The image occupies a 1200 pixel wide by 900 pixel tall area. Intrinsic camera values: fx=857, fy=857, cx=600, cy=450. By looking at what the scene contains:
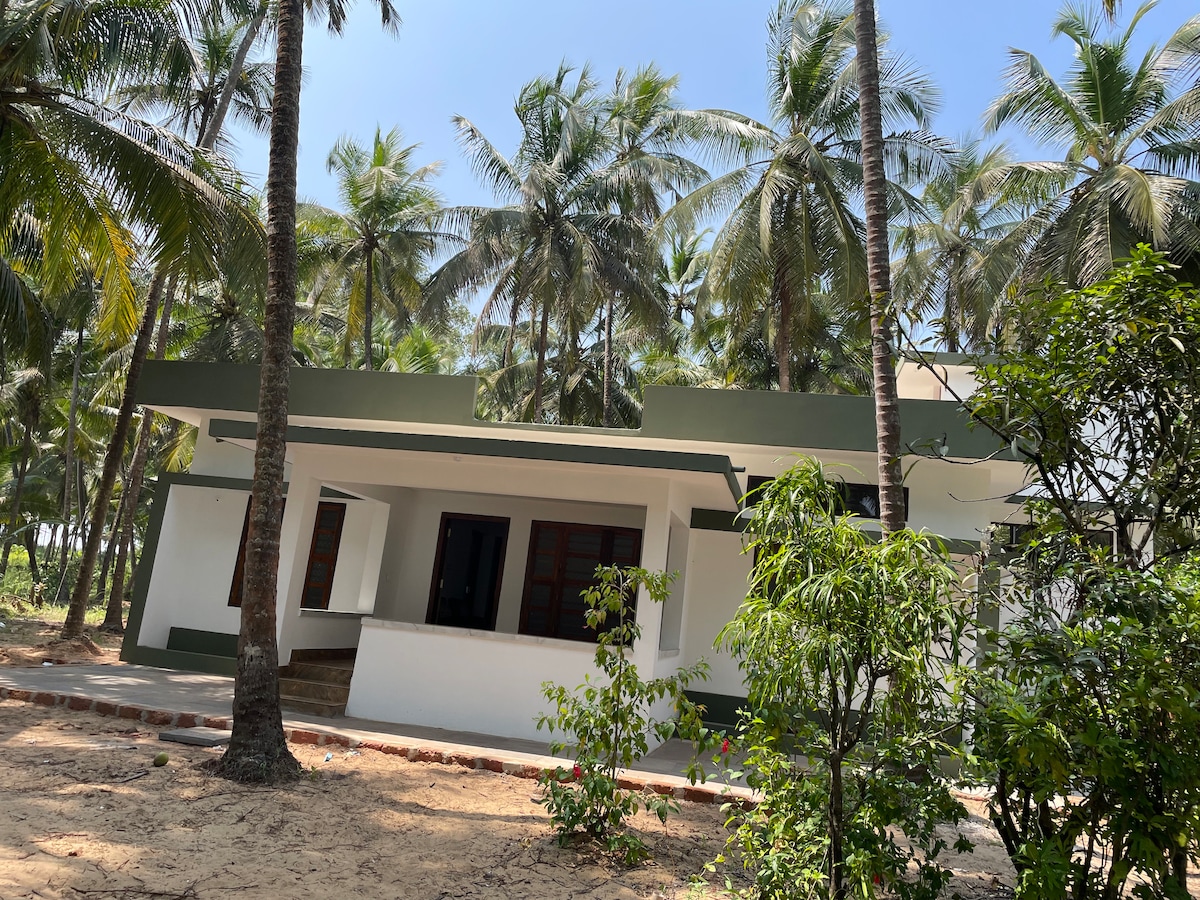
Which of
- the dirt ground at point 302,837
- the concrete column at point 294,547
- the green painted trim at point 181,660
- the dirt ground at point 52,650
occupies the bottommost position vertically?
the dirt ground at point 302,837

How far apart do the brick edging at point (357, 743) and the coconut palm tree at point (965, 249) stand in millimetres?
11236

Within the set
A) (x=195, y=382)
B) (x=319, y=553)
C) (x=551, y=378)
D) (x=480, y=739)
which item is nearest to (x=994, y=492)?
(x=480, y=739)

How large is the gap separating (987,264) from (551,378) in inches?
535

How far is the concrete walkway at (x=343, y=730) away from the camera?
7.02 meters

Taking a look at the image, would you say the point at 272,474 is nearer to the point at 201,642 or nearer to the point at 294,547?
the point at 294,547

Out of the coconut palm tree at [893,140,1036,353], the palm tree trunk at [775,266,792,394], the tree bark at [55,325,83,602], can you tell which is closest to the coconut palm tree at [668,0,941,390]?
the palm tree trunk at [775,266,792,394]

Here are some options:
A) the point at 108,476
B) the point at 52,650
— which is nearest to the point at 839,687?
the point at 52,650

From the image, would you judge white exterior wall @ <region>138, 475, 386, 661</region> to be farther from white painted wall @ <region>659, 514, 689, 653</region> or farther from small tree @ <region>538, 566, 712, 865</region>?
small tree @ <region>538, 566, 712, 865</region>

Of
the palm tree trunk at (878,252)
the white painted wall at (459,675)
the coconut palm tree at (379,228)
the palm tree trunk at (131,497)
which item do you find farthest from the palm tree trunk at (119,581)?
the palm tree trunk at (878,252)

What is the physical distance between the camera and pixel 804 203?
49.3 ft

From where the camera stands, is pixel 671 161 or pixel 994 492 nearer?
pixel 994 492

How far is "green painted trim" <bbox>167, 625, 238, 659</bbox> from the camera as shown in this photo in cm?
1161

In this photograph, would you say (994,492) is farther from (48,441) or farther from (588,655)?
(48,441)

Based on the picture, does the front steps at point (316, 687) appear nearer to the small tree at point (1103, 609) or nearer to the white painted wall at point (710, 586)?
the white painted wall at point (710, 586)
